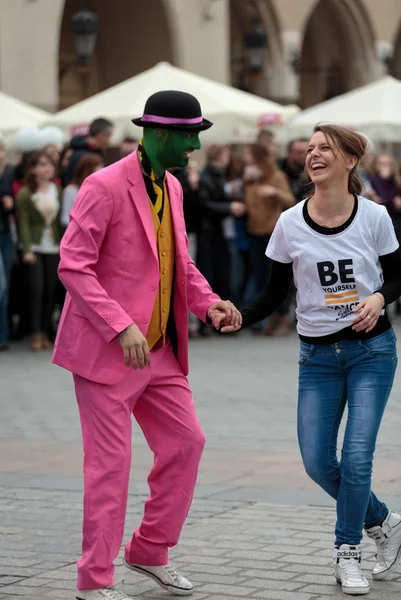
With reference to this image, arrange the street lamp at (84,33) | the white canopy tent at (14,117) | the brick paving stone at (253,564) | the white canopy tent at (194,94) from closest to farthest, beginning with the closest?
the brick paving stone at (253,564), the white canopy tent at (14,117), the white canopy tent at (194,94), the street lamp at (84,33)

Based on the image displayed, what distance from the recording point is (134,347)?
4.82 metres

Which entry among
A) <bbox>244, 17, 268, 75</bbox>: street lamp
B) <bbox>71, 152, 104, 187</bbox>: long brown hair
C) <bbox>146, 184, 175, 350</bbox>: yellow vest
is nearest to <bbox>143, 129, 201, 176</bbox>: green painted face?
<bbox>146, 184, 175, 350</bbox>: yellow vest

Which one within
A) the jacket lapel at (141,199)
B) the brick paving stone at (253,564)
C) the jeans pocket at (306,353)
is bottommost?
the brick paving stone at (253,564)

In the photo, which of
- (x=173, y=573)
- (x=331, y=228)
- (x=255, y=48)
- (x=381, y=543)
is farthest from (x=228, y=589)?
(x=255, y=48)

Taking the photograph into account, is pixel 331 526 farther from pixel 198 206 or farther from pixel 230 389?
pixel 198 206

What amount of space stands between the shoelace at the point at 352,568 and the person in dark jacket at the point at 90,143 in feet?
31.2

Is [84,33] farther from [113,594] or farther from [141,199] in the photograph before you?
[113,594]

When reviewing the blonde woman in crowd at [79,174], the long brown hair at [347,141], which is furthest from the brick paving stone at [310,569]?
the blonde woman in crowd at [79,174]

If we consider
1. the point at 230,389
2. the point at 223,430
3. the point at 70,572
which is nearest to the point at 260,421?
the point at 223,430

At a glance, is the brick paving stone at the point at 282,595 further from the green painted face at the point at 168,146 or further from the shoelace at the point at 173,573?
the green painted face at the point at 168,146

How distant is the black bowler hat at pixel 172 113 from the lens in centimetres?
498

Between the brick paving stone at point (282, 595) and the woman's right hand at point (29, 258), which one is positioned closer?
the brick paving stone at point (282, 595)

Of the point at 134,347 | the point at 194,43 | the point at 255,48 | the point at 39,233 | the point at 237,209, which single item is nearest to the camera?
the point at 134,347

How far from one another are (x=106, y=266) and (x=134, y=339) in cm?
34
